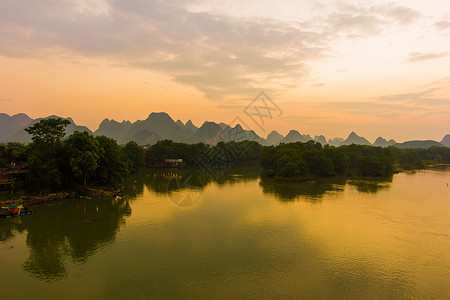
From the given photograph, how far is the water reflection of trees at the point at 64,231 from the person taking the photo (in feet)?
64.4

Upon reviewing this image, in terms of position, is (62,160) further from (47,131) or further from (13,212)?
(13,212)

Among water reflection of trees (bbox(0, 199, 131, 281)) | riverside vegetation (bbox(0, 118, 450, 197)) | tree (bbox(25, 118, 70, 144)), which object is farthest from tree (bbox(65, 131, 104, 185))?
water reflection of trees (bbox(0, 199, 131, 281))

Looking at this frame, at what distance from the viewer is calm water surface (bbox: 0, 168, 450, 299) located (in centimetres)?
1662

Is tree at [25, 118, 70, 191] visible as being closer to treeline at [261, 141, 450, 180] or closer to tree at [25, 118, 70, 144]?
tree at [25, 118, 70, 144]

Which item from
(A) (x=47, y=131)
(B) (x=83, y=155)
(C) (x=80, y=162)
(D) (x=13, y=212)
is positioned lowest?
(D) (x=13, y=212)

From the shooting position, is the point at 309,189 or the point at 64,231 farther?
the point at 309,189

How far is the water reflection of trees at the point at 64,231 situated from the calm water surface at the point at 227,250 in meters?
0.10

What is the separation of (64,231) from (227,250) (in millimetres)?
17820

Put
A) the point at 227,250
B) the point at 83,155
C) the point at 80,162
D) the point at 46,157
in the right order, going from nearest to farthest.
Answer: the point at 227,250 → the point at 46,157 → the point at 80,162 → the point at 83,155

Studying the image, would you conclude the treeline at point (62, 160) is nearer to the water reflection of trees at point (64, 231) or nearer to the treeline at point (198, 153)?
the water reflection of trees at point (64, 231)

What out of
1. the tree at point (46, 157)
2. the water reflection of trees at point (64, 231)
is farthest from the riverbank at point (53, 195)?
the water reflection of trees at point (64, 231)

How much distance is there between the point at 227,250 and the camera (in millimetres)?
22141

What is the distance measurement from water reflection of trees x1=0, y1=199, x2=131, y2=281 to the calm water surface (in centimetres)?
10

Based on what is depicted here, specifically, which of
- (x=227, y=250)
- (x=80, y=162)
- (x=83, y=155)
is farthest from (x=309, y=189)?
(x=80, y=162)
